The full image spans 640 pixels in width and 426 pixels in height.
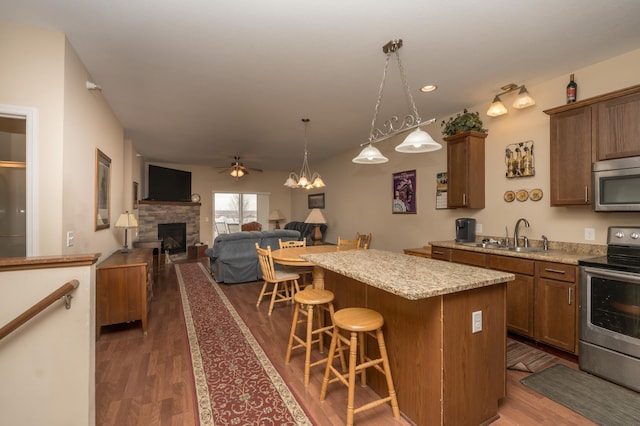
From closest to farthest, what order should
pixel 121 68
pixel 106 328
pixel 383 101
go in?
pixel 121 68 < pixel 106 328 < pixel 383 101

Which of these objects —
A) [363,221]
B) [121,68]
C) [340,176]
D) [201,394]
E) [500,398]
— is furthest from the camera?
[340,176]

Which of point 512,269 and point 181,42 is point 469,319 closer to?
point 512,269

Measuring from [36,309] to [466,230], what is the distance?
13.2 feet

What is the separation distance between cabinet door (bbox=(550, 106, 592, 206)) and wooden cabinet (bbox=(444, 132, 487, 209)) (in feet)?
2.81

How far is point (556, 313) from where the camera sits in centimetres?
263

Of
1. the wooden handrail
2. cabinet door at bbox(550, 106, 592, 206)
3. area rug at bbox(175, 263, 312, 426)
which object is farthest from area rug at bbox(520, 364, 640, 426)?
the wooden handrail

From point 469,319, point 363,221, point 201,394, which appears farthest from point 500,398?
point 363,221

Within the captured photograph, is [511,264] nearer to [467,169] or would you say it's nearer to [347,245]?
[467,169]

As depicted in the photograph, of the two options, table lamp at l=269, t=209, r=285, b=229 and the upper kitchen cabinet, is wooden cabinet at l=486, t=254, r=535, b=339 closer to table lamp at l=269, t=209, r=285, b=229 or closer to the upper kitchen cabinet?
the upper kitchen cabinet

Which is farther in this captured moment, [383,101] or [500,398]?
[383,101]

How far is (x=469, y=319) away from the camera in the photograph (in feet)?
5.63

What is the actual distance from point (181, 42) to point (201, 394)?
105 inches

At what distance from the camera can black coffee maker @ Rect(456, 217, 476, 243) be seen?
150 inches

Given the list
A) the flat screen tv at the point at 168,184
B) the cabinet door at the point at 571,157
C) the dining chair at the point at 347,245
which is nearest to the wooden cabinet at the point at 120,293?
the dining chair at the point at 347,245
